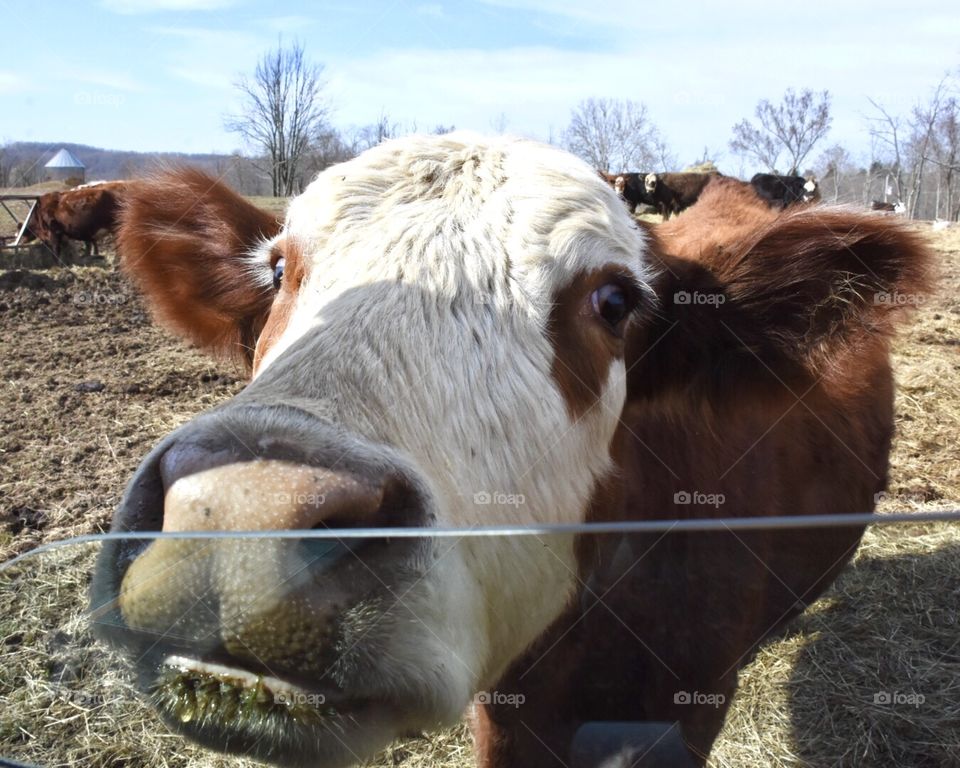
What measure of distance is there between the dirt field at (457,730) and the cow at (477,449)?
1.00ft

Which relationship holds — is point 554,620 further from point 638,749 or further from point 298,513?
point 298,513

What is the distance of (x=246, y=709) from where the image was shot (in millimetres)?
1385

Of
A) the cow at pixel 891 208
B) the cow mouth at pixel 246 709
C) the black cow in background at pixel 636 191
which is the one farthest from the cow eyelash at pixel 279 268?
the black cow in background at pixel 636 191

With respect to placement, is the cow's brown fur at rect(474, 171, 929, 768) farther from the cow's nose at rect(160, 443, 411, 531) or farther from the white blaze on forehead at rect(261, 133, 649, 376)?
the cow's nose at rect(160, 443, 411, 531)

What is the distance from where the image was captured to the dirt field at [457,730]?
185 centimetres

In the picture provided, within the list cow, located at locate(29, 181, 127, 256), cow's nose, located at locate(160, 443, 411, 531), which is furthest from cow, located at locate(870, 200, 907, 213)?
cow, located at locate(29, 181, 127, 256)

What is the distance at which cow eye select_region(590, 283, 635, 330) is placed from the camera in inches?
85.2

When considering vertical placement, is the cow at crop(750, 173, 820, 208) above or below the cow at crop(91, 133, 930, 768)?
above

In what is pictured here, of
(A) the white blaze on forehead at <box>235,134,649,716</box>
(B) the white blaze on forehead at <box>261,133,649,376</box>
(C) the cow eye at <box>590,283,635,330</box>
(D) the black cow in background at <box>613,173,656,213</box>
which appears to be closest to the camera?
(A) the white blaze on forehead at <box>235,134,649,716</box>

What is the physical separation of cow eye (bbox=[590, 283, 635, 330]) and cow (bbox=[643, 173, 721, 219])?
91.1 ft

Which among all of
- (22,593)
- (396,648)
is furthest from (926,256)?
(22,593)

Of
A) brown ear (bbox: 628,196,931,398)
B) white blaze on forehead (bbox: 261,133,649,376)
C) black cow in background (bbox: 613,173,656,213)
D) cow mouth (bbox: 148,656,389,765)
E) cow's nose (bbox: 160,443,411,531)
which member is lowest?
cow mouth (bbox: 148,656,389,765)

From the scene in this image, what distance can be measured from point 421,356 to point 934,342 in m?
8.20

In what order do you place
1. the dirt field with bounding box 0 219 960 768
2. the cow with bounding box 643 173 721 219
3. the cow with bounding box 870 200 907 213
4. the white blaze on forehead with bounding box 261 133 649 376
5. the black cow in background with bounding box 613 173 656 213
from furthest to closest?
1. the cow with bounding box 643 173 721 219
2. the black cow in background with bounding box 613 173 656 213
3. the cow with bounding box 870 200 907 213
4. the white blaze on forehead with bounding box 261 133 649 376
5. the dirt field with bounding box 0 219 960 768
